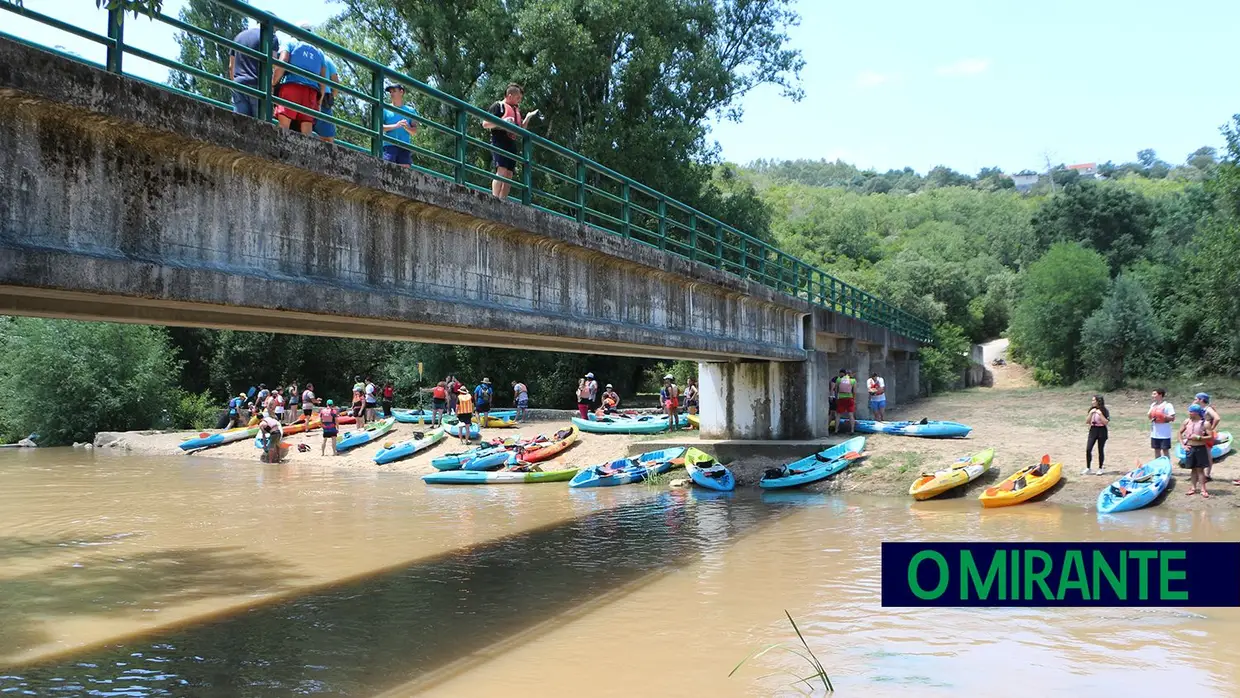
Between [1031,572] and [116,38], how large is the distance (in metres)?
7.42

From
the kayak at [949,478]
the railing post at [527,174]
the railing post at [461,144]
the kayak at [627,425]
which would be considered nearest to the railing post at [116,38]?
the railing post at [461,144]

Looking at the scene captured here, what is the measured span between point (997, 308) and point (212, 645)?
193 ft

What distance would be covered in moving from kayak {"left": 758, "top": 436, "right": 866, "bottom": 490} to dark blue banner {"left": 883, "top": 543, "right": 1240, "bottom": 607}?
47.6ft

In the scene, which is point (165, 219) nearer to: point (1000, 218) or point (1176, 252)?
point (1176, 252)

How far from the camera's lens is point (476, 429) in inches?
1156

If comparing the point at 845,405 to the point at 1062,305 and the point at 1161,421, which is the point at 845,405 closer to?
the point at 1161,421

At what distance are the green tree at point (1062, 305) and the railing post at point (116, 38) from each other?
4285 cm

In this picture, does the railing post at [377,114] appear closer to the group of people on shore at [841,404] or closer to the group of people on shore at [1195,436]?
the group of people on shore at [1195,436]

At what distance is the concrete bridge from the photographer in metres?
6.48

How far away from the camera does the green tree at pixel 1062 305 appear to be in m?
43.0

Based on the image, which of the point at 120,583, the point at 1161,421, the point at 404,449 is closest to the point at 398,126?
the point at 120,583

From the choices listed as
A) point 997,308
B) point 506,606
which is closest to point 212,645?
point 506,606

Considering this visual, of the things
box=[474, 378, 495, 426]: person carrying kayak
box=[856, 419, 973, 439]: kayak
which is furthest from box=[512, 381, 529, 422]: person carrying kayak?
box=[856, 419, 973, 439]: kayak

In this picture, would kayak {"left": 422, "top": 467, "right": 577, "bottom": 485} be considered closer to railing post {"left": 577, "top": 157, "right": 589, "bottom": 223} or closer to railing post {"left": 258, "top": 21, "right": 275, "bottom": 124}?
railing post {"left": 577, "top": 157, "right": 589, "bottom": 223}
